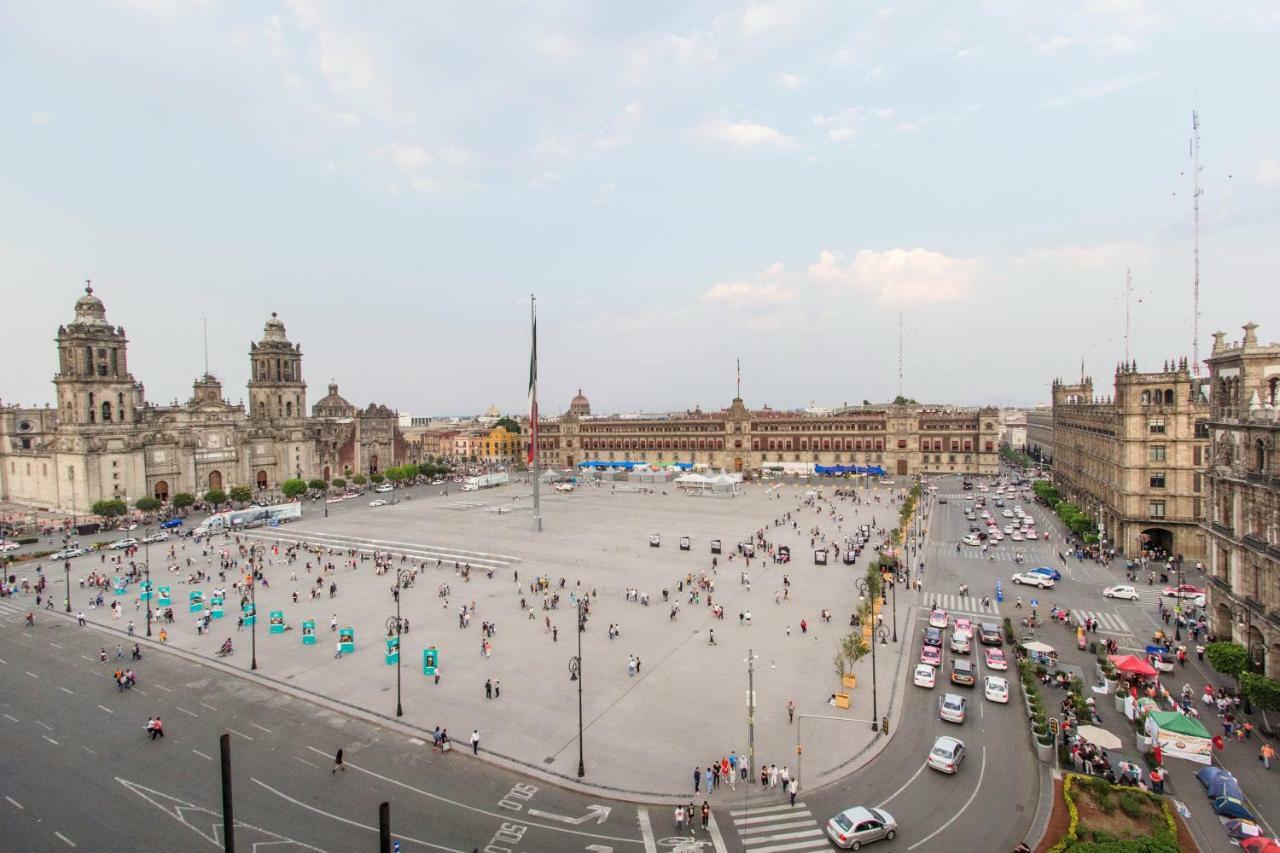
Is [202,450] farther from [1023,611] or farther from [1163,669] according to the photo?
[1163,669]

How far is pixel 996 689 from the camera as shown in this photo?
24.9 meters

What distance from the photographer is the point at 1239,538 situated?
2728 cm

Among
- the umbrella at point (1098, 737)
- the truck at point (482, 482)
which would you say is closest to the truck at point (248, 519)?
the truck at point (482, 482)

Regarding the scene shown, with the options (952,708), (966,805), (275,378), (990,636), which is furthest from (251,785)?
(275,378)

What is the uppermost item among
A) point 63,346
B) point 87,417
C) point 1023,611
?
point 63,346

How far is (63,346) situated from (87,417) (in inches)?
335

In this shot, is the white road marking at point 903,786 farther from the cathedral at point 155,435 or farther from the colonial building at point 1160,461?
the cathedral at point 155,435

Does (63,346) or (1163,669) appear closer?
(1163,669)

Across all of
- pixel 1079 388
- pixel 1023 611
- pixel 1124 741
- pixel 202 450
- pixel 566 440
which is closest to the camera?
pixel 1124 741

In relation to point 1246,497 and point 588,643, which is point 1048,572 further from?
point 588,643

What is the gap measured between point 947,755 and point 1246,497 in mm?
18612

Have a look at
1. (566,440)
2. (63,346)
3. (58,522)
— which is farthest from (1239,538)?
(566,440)

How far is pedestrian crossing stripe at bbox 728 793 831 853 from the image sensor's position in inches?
656

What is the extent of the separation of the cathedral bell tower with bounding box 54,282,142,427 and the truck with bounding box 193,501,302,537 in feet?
70.9
